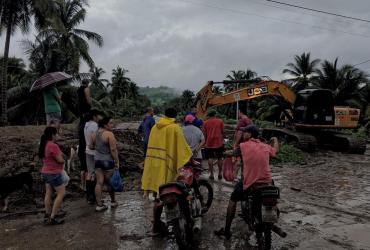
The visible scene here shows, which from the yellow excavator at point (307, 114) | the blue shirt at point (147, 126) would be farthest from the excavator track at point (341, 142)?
the blue shirt at point (147, 126)

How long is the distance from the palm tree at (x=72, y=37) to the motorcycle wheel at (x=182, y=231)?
30.1 meters

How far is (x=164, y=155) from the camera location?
6500 millimetres

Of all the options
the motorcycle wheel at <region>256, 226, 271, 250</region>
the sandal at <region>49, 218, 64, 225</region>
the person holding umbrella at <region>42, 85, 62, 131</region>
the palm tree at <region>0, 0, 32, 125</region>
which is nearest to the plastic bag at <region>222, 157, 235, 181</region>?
the motorcycle wheel at <region>256, 226, 271, 250</region>

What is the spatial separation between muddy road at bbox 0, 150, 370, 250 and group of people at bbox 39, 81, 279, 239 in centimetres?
32

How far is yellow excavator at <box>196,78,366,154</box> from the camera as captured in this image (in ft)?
61.5

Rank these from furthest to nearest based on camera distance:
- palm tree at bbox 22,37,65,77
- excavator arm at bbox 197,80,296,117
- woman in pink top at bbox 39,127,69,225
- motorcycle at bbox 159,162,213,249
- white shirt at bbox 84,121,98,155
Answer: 1. palm tree at bbox 22,37,65,77
2. excavator arm at bbox 197,80,296,117
3. white shirt at bbox 84,121,98,155
4. woman in pink top at bbox 39,127,69,225
5. motorcycle at bbox 159,162,213,249

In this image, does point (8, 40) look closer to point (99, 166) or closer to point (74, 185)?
point (74, 185)

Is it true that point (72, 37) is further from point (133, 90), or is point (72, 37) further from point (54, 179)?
point (133, 90)

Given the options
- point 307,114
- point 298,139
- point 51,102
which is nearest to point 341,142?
point 307,114

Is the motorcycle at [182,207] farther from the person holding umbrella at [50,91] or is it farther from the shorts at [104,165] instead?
the person holding umbrella at [50,91]

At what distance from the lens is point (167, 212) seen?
586cm

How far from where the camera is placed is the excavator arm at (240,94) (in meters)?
17.3

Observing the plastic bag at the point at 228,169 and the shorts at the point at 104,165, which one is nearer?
the plastic bag at the point at 228,169

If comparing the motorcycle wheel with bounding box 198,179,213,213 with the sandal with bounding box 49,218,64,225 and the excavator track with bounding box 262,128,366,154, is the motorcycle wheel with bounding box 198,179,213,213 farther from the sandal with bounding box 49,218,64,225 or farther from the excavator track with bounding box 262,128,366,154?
the excavator track with bounding box 262,128,366,154
